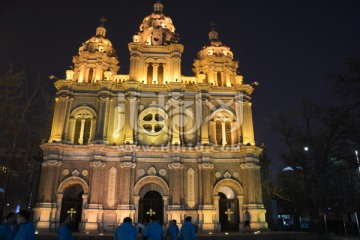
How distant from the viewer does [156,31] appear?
34.6 metres

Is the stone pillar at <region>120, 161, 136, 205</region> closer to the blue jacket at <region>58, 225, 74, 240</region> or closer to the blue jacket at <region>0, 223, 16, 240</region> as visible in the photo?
the blue jacket at <region>0, 223, 16, 240</region>

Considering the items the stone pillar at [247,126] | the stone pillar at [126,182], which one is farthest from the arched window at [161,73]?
the stone pillar at [126,182]

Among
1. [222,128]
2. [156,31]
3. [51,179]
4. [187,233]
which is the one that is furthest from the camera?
[156,31]

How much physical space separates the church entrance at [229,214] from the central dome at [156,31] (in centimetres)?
1663

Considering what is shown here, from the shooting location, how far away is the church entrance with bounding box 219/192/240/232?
2731 centimetres

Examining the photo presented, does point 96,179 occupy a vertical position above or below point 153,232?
above

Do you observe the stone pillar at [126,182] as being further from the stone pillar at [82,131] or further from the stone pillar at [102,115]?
the stone pillar at [82,131]

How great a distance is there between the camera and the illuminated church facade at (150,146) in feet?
85.1

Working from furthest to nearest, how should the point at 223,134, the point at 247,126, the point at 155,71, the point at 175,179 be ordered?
the point at 155,71 → the point at 247,126 → the point at 223,134 → the point at 175,179

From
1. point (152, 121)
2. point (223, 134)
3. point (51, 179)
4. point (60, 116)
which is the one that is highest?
point (60, 116)

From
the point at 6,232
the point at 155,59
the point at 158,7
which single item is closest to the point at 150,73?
the point at 155,59

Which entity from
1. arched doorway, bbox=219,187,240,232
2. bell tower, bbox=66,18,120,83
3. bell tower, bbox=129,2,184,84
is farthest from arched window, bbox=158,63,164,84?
arched doorway, bbox=219,187,240,232

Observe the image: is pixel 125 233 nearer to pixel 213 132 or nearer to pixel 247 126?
pixel 213 132

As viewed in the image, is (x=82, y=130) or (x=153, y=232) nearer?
(x=153, y=232)
